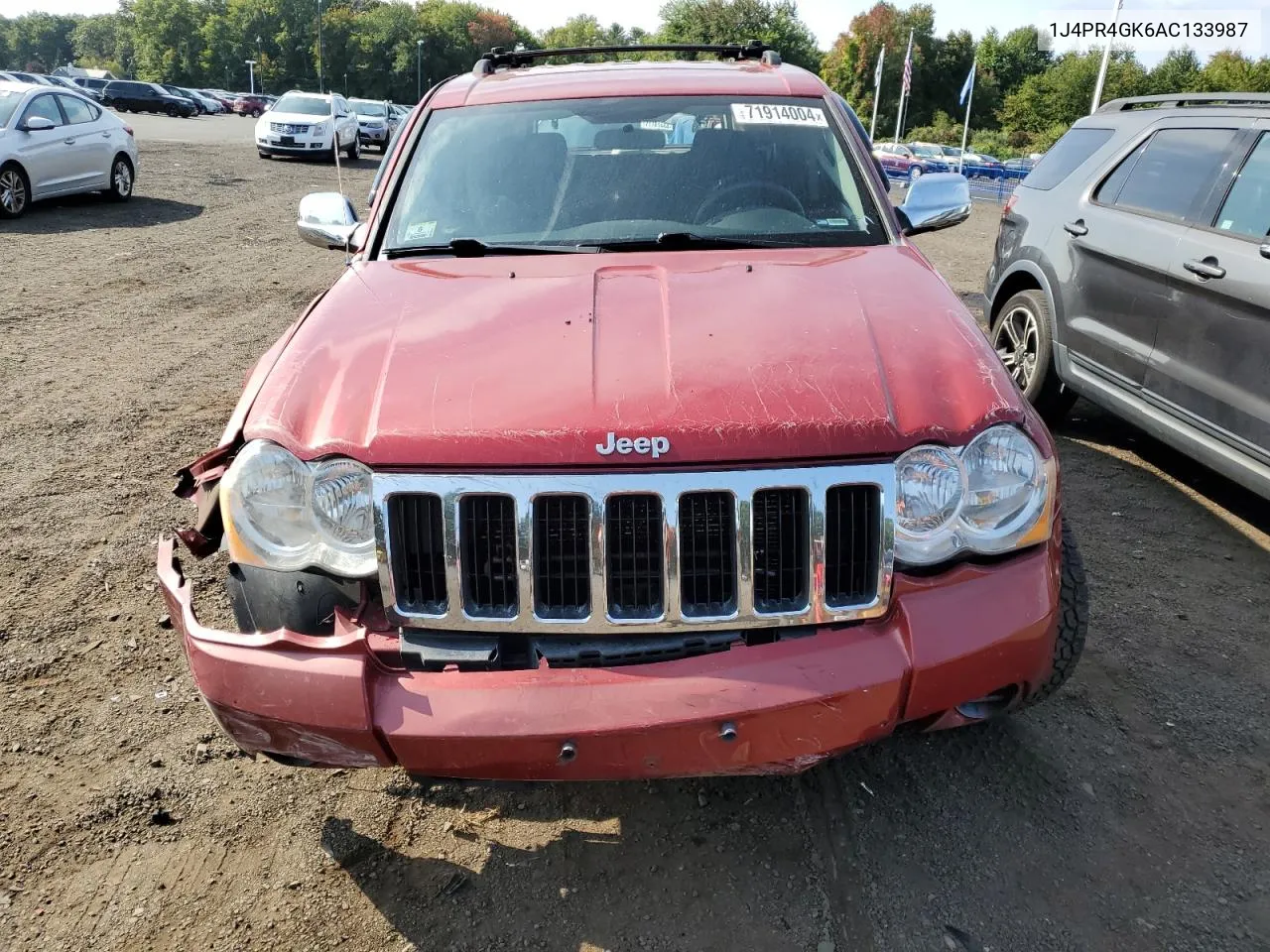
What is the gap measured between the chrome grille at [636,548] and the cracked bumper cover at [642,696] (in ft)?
0.34

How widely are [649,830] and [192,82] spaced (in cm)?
12062

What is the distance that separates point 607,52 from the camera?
4445 mm

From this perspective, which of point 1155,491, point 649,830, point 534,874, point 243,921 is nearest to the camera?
point 243,921

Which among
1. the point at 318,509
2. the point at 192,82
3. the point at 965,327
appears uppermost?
the point at 192,82

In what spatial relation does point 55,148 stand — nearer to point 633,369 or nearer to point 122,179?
point 122,179

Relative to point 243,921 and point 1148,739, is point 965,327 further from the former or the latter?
point 243,921

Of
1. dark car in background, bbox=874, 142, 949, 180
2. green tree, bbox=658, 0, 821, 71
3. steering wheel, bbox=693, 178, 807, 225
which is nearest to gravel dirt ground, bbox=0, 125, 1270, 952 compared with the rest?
steering wheel, bbox=693, 178, 807, 225

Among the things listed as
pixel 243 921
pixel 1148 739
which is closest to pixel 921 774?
pixel 1148 739

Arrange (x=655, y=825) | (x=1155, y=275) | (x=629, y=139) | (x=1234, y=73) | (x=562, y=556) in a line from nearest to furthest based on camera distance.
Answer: (x=562, y=556), (x=655, y=825), (x=629, y=139), (x=1155, y=275), (x=1234, y=73)

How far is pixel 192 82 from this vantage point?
346 feet

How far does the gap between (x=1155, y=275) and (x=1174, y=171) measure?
2.17 ft

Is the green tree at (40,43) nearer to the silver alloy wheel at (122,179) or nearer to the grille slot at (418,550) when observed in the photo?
the silver alloy wheel at (122,179)

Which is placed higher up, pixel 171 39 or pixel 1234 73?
pixel 171 39

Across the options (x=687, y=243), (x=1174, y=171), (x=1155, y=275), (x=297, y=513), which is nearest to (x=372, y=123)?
(x=1174, y=171)
